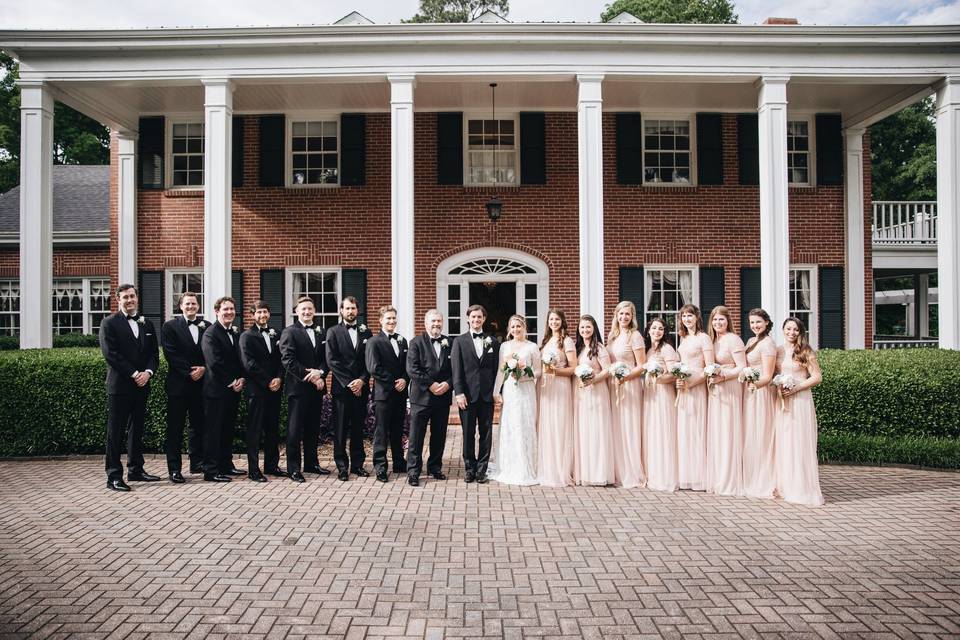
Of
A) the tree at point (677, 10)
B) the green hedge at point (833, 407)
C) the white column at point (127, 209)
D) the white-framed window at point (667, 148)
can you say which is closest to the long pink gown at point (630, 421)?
the green hedge at point (833, 407)

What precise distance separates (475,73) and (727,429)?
7.47 m

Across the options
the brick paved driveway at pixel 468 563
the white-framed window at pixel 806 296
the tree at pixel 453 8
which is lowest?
the brick paved driveway at pixel 468 563

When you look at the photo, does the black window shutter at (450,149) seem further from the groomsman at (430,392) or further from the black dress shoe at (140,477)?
the black dress shoe at (140,477)

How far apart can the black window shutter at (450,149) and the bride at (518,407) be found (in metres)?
7.02

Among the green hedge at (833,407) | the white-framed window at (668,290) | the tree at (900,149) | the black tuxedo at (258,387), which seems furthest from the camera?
the tree at (900,149)

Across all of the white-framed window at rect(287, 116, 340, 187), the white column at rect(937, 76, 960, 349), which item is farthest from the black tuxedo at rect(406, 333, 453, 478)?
Result: the white column at rect(937, 76, 960, 349)

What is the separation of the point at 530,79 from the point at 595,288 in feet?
12.8

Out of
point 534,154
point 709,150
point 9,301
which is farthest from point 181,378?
point 9,301

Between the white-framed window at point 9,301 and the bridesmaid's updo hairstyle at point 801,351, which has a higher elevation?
the white-framed window at point 9,301

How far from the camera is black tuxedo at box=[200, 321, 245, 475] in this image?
24.1 feet

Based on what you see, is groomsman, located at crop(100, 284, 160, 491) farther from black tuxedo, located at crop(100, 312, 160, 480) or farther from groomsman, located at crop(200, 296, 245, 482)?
groomsman, located at crop(200, 296, 245, 482)

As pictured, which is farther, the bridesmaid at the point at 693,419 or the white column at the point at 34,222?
the white column at the point at 34,222

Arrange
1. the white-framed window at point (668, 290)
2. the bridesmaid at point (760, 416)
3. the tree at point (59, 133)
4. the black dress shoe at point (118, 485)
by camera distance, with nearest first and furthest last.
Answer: the bridesmaid at point (760, 416), the black dress shoe at point (118, 485), the white-framed window at point (668, 290), the tree at point (59, 133)

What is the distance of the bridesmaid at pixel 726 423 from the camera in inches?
271
